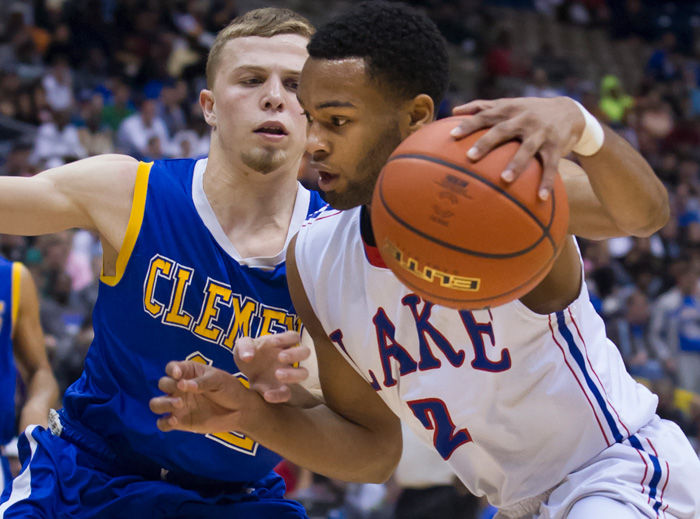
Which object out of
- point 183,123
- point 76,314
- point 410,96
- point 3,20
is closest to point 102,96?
point 183,123

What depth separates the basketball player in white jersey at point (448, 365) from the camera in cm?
254

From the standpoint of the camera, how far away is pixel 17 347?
479 centimetres

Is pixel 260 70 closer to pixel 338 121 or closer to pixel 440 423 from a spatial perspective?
pixel 338 121

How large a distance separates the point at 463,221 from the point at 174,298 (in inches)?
52.7

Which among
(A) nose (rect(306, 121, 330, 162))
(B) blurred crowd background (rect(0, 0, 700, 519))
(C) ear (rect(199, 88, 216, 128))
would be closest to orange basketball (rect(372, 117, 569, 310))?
(A) nose (rect(306, 121, 330, 162))

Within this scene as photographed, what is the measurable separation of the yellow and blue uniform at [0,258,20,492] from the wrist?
11.0 ft

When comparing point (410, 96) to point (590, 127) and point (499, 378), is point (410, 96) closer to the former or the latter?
point (590, 127)

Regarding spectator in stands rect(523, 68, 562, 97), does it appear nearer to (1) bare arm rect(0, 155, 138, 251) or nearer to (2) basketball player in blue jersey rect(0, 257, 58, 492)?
(2) basketball player in blue jersey rect(0, 257, 58, 492)

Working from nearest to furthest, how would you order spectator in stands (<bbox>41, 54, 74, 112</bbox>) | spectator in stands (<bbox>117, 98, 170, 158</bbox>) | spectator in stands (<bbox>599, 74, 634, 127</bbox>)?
spectator in stands (<bbox>117, 98, 170, 158</bbox>), spectator in stands (<bbox>41, 54, 74, 112</bbox>), spectator in stands (<bbox>599, 74, 634, 127</bbox>)

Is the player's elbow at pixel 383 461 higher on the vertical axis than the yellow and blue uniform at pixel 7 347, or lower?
higher

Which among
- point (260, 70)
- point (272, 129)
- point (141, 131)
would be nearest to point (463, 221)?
point (272, 129)

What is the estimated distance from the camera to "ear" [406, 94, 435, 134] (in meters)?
2.61

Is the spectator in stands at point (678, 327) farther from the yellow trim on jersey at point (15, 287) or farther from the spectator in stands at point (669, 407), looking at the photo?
the yellow trim on jersey at point (15, 287)

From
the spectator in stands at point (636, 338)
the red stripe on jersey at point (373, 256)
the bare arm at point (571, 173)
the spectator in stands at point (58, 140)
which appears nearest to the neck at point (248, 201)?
the red stripe on jersey at point (373, 256)
